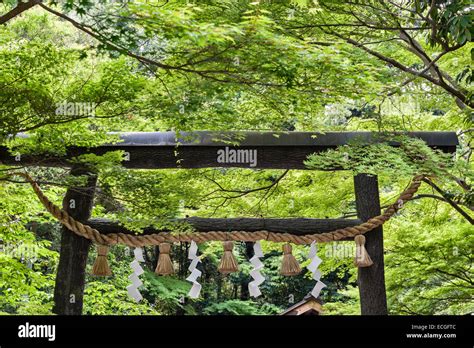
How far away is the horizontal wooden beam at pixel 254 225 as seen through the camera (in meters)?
6.56

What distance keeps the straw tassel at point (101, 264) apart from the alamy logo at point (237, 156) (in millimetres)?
1316

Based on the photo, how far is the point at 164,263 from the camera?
6.46 m

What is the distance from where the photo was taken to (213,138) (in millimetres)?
6137

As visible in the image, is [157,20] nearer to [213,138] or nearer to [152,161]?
[213,138]

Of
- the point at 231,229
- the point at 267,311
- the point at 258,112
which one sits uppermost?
the point at 258,112

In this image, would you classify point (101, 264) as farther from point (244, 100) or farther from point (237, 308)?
point (237, 308)

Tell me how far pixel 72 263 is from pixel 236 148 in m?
1.84

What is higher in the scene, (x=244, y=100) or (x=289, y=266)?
(x=244, y=100)

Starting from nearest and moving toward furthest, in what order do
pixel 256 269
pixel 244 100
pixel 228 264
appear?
pixel 228 264 → pixel 256 269 → pixel 244 100

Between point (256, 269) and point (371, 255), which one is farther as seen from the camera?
point (256, 269)

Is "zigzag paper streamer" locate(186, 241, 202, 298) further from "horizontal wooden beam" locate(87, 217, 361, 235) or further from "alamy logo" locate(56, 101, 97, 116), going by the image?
"alamy logo" locate(56, 101, 97, 116)
